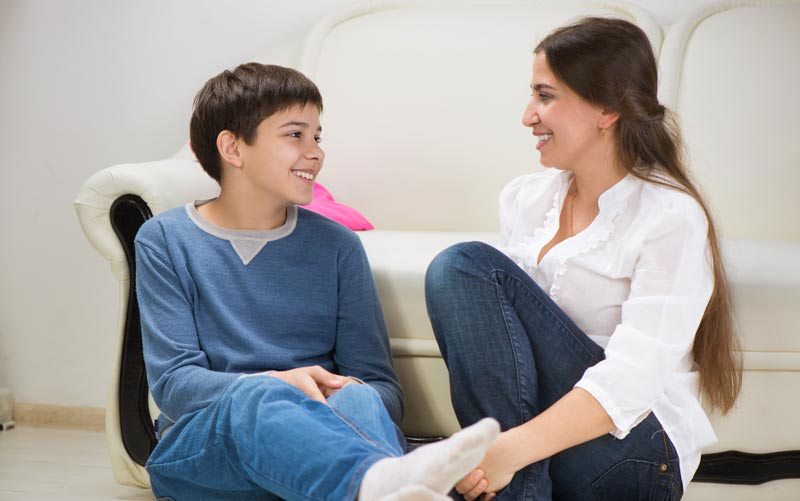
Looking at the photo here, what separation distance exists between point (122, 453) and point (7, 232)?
40.0 inches

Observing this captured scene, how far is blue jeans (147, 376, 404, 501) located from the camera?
1011 mm

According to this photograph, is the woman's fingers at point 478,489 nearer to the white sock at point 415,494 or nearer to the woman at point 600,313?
the woman at point 600,313

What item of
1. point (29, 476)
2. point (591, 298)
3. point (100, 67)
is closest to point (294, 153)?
point (591, 298)

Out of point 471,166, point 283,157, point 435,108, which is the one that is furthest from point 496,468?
point 435,108

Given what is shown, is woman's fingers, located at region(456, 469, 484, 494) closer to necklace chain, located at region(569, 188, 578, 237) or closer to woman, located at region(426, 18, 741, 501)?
woman, located at region(426, 18, 741, 501)

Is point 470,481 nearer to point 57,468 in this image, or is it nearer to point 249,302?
point 249,302

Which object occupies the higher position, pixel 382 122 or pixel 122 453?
pixel 382 122

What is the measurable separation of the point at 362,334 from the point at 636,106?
52 centimetres

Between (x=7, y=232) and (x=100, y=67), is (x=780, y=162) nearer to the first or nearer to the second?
(x=100, y=67)

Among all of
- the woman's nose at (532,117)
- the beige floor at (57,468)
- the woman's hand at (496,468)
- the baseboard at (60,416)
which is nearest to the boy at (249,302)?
the woman's hand at (496,468)

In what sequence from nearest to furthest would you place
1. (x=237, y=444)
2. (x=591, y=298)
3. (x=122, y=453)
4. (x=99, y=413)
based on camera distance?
(x=237, y=444) → (x=591, y=298) → (x=122, y=453) → (x=99, y=413)

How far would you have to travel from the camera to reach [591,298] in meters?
1.27

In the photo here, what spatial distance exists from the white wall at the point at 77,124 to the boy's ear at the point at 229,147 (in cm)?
96

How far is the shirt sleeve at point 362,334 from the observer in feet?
4.65
